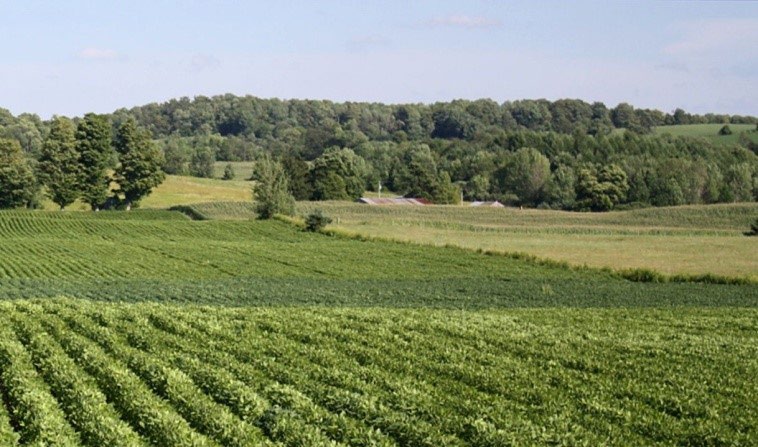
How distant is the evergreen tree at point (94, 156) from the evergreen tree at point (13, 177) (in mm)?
7441

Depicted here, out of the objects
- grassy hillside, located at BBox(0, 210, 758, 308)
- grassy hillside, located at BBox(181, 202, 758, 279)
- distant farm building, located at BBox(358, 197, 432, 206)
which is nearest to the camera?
grassy hillside, located at BBox(0, 210, 758, 308)

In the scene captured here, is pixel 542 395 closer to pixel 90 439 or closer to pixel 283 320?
pixel 90 439

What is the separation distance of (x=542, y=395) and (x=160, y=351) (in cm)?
798

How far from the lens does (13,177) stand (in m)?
121

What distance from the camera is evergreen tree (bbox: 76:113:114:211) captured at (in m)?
121

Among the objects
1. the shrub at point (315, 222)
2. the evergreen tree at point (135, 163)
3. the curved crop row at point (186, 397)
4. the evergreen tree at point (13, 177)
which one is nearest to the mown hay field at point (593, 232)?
the shrub at point (315, 222)

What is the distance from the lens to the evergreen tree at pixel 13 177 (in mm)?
120562

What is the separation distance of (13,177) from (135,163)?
15114 mm

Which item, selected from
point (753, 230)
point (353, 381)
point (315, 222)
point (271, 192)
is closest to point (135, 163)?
point (271, 192)

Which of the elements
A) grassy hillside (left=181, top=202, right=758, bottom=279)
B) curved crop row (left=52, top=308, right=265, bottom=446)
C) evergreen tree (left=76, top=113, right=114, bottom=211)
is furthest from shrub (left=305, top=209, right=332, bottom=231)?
curved crop row (left=52, top=308, right=265, bottom=446)

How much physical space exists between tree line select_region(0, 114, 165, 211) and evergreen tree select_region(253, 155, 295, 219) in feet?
79.1

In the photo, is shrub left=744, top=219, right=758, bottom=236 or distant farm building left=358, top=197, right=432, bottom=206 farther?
distant farm building left=358, top=197, right=432, bottom=206

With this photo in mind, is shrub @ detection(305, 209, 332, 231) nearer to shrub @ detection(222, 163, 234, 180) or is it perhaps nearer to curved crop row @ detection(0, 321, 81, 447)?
curved crop row @ detection(0, 321, 81, 447)

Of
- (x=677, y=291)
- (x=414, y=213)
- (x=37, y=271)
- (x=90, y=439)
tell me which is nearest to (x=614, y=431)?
(x=90, y=439)
